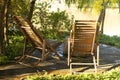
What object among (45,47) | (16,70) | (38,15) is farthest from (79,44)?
(38,15)

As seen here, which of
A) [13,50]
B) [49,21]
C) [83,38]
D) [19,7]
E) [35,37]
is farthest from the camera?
[49,21]

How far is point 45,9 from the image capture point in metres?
12.3

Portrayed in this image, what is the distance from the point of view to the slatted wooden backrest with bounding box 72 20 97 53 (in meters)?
6.67

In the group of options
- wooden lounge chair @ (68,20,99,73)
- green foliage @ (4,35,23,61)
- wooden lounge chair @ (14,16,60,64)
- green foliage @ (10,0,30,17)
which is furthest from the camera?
green foliage @ (10,0,30,17)

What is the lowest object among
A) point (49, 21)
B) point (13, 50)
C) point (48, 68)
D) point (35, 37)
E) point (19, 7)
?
point (48, 68)

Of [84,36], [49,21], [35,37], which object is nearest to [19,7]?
[49,21]

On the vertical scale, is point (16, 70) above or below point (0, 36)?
below

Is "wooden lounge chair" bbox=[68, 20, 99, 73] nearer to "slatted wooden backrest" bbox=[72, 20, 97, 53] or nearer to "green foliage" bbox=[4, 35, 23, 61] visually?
"slatted wooden backrest" bbox=[72, 20, 97, 53]

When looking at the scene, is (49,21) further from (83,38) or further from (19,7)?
(83,38)

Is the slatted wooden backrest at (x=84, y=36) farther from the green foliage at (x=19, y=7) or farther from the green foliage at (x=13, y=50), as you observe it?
the green foliage at (x=19, y=7)

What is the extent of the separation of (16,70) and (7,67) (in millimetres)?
290

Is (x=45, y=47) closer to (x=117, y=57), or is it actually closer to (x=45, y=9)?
(x=117, y=57)

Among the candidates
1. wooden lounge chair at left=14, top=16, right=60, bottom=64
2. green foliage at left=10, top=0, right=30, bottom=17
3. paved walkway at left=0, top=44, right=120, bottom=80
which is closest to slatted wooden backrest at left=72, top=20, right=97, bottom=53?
paved walkway at left=0, top=44, right=120, bottom=80

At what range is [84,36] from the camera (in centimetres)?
674
